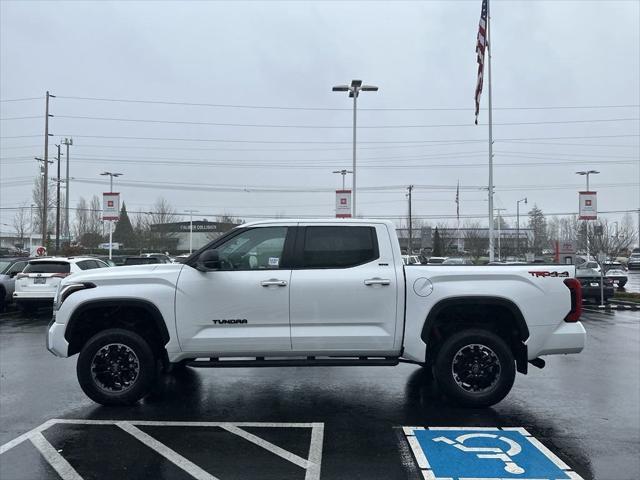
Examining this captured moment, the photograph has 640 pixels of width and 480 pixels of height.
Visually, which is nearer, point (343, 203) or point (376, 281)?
point (376, 281)

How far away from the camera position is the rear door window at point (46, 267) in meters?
14.4

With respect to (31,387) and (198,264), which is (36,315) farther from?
(198,264)

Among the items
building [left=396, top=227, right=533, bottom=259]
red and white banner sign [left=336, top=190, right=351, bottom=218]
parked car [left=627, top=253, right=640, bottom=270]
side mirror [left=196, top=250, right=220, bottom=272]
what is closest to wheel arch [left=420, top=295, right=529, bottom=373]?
side mirror [left=196, top=250, right=220, bottom=272]

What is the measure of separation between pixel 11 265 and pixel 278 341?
590 inches

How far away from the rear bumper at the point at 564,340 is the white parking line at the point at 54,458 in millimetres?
4724

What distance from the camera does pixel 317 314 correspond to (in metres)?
5.69

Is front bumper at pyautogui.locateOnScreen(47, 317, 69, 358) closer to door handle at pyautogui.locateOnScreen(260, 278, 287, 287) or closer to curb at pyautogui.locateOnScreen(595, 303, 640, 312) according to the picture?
door handle at pyautogui.locateOnScreen(260, 278, 287, 287)

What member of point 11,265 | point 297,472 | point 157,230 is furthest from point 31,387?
point 157,230

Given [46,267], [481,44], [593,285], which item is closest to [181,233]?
[481,44]

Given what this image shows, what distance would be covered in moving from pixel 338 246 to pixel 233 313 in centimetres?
138

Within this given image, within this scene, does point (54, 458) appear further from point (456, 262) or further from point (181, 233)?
point (181, 233)

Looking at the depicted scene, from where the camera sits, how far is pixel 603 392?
6797 mm

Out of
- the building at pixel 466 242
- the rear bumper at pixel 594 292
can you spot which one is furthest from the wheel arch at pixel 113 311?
the building at pixel 466 242

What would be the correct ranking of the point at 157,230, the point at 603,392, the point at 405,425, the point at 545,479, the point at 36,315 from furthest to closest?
the point at 157,230 < the point at 36,315 < the point at 603,392 < the point at 405,425 < the point at 545,479
